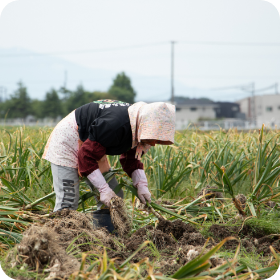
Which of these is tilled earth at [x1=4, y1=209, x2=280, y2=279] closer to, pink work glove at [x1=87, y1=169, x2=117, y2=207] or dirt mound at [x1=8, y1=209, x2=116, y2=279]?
dirt mound at [x1=8, y1=209, x2=116, y2=279]

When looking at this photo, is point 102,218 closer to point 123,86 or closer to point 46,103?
point 46,103

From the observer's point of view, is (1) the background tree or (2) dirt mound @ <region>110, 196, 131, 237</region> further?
(1) the background tree

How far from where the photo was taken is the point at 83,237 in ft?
6.23

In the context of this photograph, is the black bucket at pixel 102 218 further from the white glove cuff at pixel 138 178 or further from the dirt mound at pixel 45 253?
the dirt mound at pixel 45 253

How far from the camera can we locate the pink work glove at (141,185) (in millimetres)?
2311

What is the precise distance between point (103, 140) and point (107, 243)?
68 centimetres

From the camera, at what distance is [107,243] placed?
1941 millimetres

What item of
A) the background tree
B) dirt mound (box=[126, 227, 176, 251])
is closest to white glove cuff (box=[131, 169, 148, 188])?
dirt mound (box=[126, 227, 176, 251])

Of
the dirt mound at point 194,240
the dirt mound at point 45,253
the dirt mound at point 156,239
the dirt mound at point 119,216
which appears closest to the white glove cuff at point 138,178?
the dirt mound at point 119,216

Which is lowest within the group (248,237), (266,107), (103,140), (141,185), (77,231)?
(248,237)

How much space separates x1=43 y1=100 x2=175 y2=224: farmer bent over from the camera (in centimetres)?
197

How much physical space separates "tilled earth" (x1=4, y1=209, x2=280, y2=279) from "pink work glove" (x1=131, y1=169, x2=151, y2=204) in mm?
229

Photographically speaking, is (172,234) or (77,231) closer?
(77,231)

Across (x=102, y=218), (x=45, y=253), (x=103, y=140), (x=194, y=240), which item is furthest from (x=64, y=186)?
(x=194, y=240)
